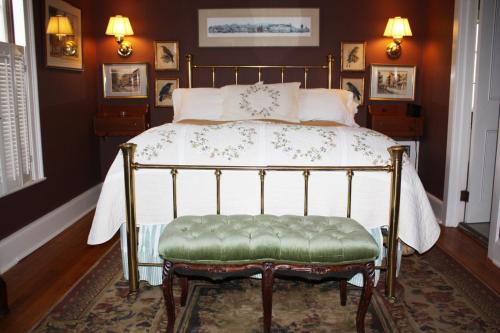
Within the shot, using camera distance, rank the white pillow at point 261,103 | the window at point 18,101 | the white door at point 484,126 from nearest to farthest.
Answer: the window at point 18,101 < the white door at point 484,126 < the white pillow at point 261,103

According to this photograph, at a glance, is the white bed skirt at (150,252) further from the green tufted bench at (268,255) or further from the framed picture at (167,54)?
the framed picture at (167,54)

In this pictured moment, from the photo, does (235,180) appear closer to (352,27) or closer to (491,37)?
(491,37)

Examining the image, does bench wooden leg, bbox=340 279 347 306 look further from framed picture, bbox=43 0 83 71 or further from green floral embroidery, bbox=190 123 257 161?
framed picture, bbox=43 0 83 71

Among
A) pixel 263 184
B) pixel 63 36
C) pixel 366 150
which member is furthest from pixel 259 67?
pixel 263 184

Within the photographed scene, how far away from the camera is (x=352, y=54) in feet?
15.7

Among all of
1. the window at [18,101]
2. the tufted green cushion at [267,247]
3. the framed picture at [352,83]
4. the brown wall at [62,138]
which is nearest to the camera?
the tufted green cushion at [267,247]

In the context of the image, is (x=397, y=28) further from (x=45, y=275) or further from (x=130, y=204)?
(x=45, y=275)

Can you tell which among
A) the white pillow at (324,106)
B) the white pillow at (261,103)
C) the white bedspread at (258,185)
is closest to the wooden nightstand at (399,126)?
the white pillow at (324,106)

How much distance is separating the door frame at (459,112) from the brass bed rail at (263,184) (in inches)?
67.0

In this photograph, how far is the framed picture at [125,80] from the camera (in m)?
4.84

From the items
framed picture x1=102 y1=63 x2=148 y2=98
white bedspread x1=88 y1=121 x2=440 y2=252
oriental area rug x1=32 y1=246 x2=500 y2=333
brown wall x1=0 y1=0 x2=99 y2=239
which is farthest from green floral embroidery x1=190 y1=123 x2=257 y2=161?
framed picture x1=102 y1=63 x2=148 y2=98

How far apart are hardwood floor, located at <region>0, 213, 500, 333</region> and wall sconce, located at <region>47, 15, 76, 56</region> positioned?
155cm

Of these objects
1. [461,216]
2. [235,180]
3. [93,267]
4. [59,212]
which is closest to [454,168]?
[461,216]

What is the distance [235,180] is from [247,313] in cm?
71
